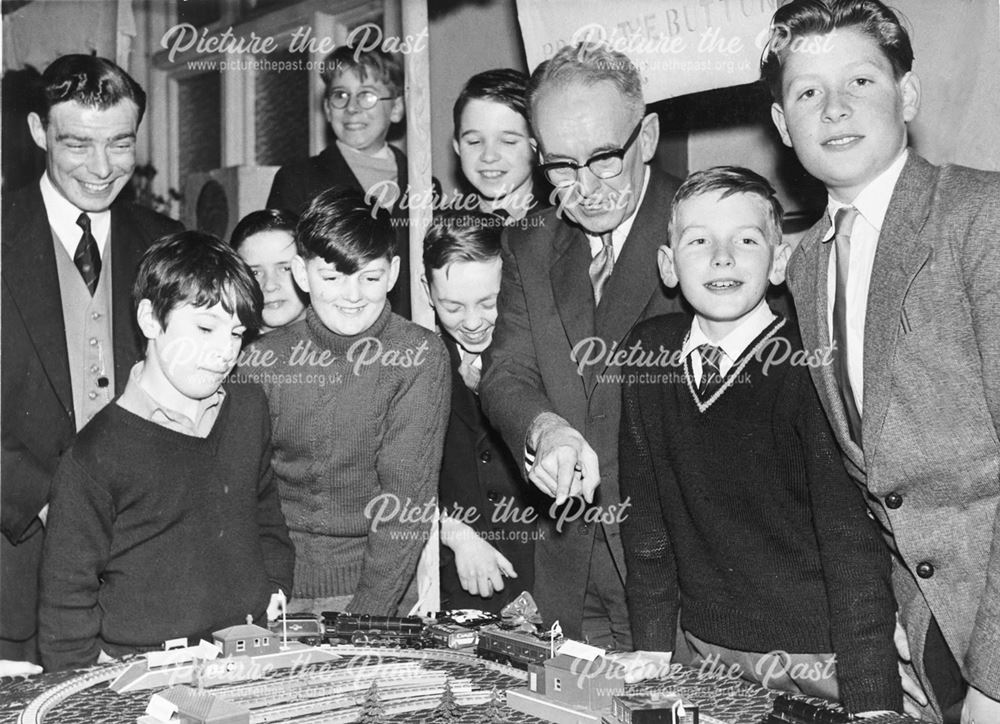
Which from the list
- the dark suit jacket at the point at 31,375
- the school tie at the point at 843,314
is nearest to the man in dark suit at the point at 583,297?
the school tie at the point at 843,314

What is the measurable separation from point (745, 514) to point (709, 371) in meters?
0.25

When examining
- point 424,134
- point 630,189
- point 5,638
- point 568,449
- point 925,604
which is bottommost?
point 5,638

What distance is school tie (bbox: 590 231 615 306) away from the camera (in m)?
2.07

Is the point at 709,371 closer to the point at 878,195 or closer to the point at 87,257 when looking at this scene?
the point at 878,195

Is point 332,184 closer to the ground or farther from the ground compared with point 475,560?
farther from the ground

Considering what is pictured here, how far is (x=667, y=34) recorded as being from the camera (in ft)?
6.94

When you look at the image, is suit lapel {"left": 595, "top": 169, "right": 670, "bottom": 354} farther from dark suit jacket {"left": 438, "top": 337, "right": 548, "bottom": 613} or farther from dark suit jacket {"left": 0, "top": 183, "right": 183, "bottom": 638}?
dark suit jacket {"left": 0, "top": 183, "right": 183, "bottom": 638}

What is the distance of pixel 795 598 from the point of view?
168 centimetres

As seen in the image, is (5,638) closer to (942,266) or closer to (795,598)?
(795,598)

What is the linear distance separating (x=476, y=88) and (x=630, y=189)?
1.43 feet

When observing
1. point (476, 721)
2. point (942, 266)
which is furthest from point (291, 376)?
point (942, 266)

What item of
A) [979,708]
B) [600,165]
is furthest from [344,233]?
[979,708]

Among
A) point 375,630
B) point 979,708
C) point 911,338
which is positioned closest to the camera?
point 979,708

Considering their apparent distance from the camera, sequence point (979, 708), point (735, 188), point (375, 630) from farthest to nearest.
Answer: point (735, 188)
point (375, 630)
point (979, 708)
